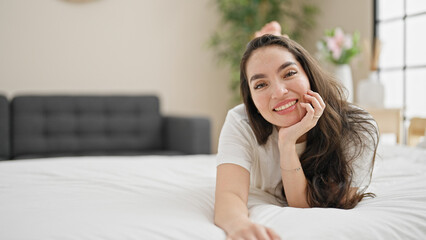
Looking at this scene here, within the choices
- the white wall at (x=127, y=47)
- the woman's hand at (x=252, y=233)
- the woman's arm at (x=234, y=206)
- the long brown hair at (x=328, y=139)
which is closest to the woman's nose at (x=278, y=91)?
the long brown hair at (x=328, y=139)

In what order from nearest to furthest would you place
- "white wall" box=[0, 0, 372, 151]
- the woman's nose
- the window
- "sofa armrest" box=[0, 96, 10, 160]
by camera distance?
1. the woman's nose
2. "sofa armrest" box=[0, 96, 10, 160]
3. the window
4. "white wall" box=[0, 0, 372, 151]

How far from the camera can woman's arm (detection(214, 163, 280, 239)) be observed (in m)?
0.81

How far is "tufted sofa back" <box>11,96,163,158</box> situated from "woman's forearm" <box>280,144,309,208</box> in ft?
6.60

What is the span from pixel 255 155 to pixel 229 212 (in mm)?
296

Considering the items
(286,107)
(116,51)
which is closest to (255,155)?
(286,107)

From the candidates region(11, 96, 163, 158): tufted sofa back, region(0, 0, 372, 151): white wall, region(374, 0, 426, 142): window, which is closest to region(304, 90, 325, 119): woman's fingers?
region(11, 96, 163, 158): tufted sofa back

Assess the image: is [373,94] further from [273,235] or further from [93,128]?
[273,235]

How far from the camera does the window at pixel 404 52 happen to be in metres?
3.21

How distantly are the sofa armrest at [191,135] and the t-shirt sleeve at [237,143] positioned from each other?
65.6 inches

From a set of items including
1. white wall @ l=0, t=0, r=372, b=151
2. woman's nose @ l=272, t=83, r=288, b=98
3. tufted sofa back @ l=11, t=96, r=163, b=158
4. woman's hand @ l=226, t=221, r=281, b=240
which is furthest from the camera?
white wall @ l=0, t=0, r=372, b=151

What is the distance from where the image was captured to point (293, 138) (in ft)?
3.39

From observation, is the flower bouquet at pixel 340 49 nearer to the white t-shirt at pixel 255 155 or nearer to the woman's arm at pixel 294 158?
the white t-shirt at pixel 255 155

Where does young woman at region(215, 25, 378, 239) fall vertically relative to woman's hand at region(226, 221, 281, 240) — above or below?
above

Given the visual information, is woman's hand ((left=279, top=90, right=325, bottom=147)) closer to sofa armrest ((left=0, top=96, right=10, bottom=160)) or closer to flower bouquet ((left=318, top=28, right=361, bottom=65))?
flower bouquet ((left=318, top=28, right=361, bottom=65))
